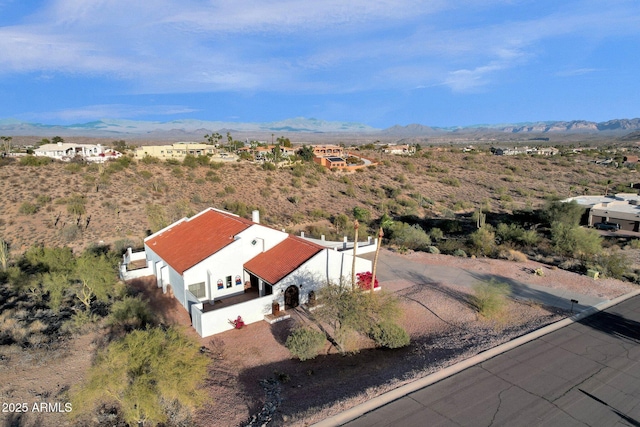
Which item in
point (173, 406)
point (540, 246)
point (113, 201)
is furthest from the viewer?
point (113, 201)

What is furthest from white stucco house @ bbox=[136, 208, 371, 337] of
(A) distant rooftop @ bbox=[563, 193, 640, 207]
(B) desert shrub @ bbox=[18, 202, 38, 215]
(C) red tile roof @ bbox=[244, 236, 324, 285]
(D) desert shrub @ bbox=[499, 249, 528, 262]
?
(A) distant rooftop @ bbox=[563, 193, 640, 207]

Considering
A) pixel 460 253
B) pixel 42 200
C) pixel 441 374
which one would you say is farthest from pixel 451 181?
pixel 42 200

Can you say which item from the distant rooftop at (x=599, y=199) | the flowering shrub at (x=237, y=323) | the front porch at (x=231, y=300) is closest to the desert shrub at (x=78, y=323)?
the front porch at (x=231, y=300)

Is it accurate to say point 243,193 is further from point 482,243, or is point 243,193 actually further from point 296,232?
point 482,243

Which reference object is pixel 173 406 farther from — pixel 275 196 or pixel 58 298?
pixel 275 196

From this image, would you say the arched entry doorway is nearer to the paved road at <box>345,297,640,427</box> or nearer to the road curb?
the road curb

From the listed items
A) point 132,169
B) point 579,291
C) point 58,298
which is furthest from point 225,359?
point 132,169
